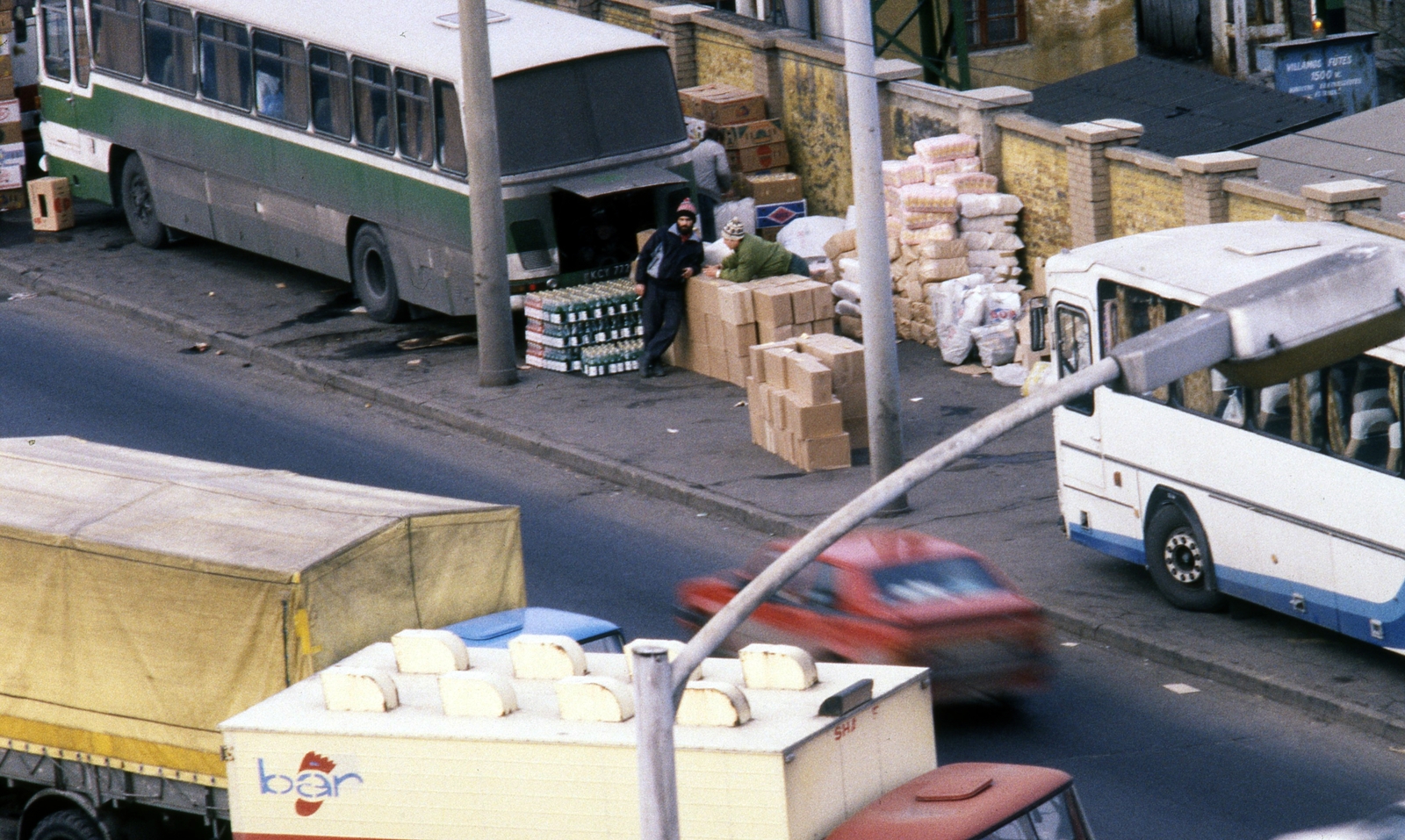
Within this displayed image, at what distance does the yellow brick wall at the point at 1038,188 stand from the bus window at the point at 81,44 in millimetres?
11976

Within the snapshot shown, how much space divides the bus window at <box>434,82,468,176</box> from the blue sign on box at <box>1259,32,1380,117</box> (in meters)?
12.0

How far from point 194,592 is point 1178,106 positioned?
18.3m

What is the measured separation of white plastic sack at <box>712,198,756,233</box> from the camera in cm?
2567

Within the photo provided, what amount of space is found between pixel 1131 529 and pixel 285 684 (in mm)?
7331

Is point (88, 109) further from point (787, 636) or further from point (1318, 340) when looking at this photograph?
point (1318, 340)

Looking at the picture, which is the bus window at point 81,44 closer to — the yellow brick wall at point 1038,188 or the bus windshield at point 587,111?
the bus windshield at point 587,111

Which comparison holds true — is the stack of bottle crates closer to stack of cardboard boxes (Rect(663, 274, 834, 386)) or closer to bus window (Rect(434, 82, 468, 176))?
stack of cardboard boxes (Rect(663, 274, 834, 386))

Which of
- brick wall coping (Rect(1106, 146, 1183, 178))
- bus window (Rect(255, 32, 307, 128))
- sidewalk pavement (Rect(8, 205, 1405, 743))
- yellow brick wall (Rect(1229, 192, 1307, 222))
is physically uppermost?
bus window (Rect(255, 32, 307, 128))

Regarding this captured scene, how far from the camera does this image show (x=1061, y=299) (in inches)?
645

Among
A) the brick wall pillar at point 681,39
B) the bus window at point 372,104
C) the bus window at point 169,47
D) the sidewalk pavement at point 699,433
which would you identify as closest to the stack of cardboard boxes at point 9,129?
the sidewalk pavement at point 699,433

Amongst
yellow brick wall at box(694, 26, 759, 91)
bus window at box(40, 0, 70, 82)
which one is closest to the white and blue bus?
yellow brick wall at box(694, 26, 759, 91)

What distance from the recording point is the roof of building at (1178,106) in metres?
25.2

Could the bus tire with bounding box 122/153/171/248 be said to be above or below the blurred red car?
above

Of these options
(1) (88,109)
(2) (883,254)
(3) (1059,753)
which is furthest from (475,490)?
(1) (88,109)
